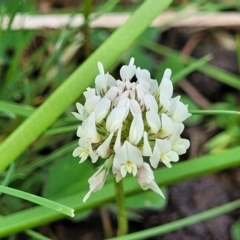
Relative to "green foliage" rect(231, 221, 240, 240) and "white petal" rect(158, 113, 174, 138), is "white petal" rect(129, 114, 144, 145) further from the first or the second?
"green foliage" rect(231, 221, 240, 240)

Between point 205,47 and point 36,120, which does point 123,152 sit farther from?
point 205,47

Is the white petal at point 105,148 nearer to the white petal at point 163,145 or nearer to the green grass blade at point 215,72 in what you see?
the white petal at point 163,145

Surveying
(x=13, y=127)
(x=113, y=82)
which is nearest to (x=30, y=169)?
(x=13, y=127)

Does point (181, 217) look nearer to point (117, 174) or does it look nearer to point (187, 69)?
point (187, 69)

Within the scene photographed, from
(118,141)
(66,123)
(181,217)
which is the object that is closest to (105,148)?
(118,141)

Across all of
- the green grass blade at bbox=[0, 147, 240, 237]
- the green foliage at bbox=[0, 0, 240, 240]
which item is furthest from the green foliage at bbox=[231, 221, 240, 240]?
the green grass blade at bbox=[0, 147, 240, 237]

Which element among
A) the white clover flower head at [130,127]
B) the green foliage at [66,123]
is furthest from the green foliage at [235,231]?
the white clover flower head at [130,127]
